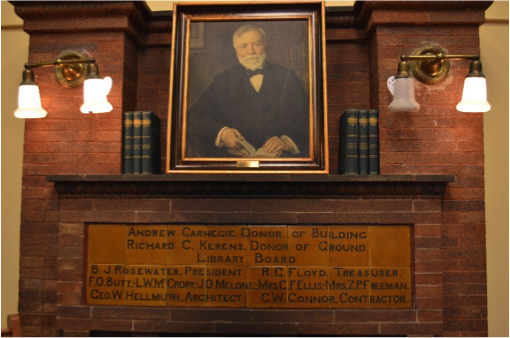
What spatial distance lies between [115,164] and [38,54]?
0.95 m

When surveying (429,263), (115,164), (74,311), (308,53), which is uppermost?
(308,53)

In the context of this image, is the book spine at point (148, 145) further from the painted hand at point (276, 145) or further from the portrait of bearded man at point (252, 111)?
the painted hand at point (276, 145)

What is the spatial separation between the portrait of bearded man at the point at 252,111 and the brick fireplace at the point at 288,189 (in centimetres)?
29

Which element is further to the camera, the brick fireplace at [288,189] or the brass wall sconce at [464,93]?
the brick fireplace at [288,189]

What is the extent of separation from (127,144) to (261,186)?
0.92 meters

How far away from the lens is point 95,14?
11.7ft

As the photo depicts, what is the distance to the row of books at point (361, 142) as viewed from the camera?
3359 mm

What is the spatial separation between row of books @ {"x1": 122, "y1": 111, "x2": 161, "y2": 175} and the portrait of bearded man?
0.24 metres

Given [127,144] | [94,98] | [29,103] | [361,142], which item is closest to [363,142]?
[361,142]

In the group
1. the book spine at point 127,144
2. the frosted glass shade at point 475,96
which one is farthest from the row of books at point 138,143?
the frosted glass shade at point 475,96

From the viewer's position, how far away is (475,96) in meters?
3.14

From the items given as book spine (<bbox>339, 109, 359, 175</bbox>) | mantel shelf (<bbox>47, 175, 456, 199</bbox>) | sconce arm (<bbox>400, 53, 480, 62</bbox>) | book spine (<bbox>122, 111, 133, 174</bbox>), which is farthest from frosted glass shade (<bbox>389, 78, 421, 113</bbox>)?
book spine (<bbox>122, 111, 133, 174</bbox>)

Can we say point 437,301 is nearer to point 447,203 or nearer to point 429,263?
point 429,263

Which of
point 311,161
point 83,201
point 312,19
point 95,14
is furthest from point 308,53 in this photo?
point 83,201
